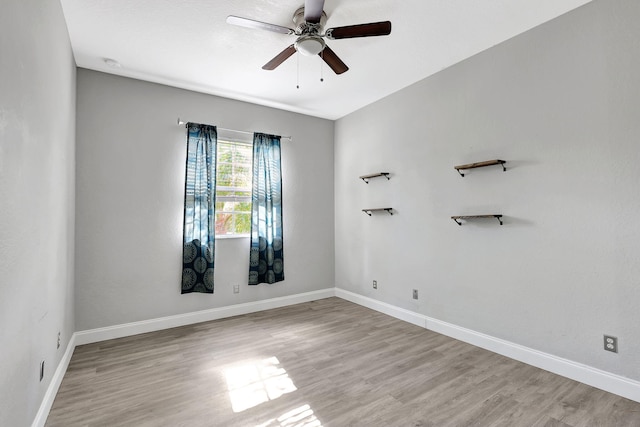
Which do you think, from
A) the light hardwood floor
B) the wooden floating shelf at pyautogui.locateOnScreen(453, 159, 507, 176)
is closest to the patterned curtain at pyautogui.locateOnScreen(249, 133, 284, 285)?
the light hardwood floor

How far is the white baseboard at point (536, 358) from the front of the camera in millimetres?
2201

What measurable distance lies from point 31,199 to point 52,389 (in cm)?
143

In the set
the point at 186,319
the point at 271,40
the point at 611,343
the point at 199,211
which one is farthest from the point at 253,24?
the point at 611,343

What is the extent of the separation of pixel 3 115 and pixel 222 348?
8.34 feet

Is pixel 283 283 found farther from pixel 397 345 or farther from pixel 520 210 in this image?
pixel 520 210

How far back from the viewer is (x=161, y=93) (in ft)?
12.3

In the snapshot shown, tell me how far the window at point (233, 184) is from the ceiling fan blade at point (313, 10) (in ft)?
7.42

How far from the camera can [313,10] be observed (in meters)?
2.17

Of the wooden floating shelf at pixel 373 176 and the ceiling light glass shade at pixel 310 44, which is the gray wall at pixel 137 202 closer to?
the wooden floating shelf at pixel 373 176

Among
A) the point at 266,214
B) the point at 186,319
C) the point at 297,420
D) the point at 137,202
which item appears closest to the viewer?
the point at 297,420

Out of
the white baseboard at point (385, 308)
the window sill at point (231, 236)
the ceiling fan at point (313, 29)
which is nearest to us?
the ceiling fan at point (313, 29)

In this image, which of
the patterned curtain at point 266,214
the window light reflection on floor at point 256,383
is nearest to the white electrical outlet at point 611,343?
the window light reflection on floor at point 256,383

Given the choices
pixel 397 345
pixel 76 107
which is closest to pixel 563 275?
pixel 397 345

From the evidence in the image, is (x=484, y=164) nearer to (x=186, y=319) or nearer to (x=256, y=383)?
(x=256, y=383)
